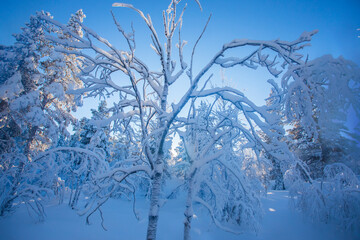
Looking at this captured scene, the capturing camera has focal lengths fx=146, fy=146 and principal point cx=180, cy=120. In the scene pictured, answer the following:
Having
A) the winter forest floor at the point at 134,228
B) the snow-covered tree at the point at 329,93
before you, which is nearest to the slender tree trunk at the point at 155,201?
the snow-covered tree at the point at 329,93

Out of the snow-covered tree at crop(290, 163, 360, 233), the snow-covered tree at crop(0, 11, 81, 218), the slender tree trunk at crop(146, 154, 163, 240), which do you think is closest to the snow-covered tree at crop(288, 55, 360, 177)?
the slender tree trunk at crop(146, 154, 163, 240)

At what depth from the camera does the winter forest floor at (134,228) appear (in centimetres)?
724

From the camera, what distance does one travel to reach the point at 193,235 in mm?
9227

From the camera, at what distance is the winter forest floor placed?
7.24m

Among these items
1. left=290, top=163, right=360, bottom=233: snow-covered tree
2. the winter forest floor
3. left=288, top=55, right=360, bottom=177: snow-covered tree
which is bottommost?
the winter forest floor

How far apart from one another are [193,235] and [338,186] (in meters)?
8.08

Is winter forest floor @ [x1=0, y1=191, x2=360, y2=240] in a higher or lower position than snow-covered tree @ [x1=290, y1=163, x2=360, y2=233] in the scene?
lower

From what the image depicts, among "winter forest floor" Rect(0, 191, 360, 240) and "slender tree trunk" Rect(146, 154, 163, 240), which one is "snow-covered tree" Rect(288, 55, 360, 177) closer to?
"slender tree trunk" Rect(146, 154, 163, 240)

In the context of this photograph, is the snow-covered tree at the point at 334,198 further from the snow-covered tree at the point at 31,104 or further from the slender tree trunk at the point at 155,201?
the snow-covered tree at the point at 31,104

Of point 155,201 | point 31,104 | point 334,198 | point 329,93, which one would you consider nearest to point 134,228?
point 155,201

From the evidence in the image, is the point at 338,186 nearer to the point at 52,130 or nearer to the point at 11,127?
the point at 52,130

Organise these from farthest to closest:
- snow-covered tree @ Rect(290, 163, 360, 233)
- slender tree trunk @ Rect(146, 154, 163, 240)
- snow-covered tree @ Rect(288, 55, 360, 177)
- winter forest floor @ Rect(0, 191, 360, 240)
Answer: winter forest floor @ Rect(0, 191, 360, 240) < snow-covered tree @ Rect(290, 163, 360, 233) < slender tree trunk @ Rect(146, 154, 163, 240) < snow-covered tree @ Rect(288, 55, 360, 177)

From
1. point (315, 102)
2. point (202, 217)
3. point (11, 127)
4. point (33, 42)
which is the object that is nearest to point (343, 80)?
point (315, 102)

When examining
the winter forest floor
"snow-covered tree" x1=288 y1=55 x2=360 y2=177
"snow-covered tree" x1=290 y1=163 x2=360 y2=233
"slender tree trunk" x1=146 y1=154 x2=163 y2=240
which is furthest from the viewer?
the winter forest floor
